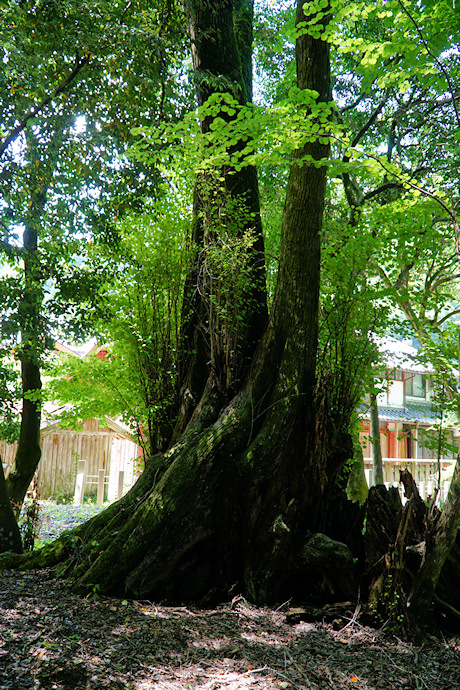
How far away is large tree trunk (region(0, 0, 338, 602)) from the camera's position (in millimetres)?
4438

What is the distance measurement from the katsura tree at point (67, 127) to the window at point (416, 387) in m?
19.4

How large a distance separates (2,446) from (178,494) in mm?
10884

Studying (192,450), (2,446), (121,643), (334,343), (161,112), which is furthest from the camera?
(2,446)

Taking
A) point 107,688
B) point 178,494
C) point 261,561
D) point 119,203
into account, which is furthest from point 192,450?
point 119,203

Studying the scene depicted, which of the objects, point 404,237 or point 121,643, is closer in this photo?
point 121,643

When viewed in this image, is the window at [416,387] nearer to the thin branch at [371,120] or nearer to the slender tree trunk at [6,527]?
the thin branch at [371,120]

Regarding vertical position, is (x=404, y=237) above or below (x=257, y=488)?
above

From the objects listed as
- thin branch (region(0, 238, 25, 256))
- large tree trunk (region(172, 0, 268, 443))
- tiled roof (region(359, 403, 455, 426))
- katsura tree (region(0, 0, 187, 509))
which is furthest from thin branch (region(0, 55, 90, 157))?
tiled roof (region(359, 403, 455, 426))

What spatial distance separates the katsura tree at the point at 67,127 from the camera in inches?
212

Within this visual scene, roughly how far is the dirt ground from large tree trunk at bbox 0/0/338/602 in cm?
33

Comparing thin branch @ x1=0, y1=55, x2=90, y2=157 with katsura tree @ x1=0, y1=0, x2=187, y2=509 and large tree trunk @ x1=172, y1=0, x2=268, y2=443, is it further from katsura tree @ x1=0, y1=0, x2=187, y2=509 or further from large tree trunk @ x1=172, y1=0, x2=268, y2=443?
large tree trunk @ x1=172, y1=0, x2=268, y2=443

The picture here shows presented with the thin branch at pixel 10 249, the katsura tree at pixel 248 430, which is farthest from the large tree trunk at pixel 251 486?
the thin branch at pixel 10 249

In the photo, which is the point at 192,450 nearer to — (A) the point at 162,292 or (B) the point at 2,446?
(A) the point at 162,292

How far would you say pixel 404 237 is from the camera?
6172 millimetres
